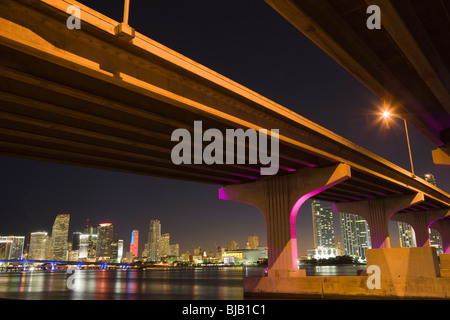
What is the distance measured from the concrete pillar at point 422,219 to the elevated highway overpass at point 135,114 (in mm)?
31139

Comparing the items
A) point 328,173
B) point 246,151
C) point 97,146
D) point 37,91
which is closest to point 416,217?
point 328,173

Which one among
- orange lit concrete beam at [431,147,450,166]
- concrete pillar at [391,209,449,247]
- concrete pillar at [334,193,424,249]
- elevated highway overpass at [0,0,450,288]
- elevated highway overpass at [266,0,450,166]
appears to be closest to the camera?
elevated highway overpass at [266,0,450,166]

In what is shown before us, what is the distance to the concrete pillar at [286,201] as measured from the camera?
28438mm

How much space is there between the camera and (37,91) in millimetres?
14758

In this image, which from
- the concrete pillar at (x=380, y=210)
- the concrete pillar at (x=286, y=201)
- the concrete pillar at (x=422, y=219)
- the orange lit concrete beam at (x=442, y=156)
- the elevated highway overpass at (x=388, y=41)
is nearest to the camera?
the elevated highway overpass at (x=388, y=41)

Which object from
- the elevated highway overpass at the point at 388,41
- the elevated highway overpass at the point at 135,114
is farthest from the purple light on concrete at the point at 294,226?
the elevated highway overpass at the point at 388,41

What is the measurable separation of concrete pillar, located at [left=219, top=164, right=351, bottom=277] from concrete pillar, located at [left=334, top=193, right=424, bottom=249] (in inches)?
858

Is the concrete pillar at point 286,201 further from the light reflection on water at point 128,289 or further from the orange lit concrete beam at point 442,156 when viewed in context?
the orange lit concrete beam at point 442,156

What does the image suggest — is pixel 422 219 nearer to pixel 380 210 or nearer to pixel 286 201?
pixel 380 210

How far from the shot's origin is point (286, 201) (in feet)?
98.6

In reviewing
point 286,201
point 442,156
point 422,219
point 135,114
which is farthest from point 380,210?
point 135,114

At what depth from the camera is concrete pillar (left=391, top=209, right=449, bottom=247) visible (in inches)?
2463

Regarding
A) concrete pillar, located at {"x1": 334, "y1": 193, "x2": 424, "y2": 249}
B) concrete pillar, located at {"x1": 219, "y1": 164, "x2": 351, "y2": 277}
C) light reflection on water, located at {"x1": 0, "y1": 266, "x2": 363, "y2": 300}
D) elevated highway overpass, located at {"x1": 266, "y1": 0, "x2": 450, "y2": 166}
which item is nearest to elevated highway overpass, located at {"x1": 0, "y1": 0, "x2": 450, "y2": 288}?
concrete pillar, located at {"x1": 219, "y1": 164, "x2": 351, "y2": 277}

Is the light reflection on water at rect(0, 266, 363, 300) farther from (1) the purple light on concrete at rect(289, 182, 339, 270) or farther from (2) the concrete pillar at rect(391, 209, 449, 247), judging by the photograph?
(2) the concrete pillar at rect(391, 209, 449, 247)
